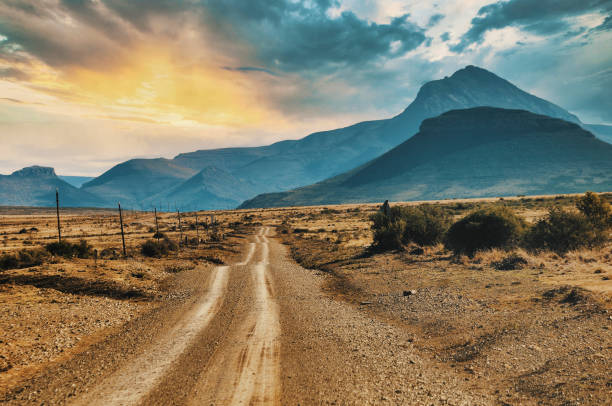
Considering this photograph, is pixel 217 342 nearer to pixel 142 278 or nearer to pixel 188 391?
pixel 188 391

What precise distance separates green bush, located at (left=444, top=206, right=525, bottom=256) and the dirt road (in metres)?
13.3

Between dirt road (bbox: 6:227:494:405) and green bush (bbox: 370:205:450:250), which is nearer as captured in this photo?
dirt road (bbox: 6:227:494:405)

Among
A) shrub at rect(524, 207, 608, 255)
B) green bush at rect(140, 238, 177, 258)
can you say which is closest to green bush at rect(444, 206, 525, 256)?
shrub at rect(524, 207, 608, 255)

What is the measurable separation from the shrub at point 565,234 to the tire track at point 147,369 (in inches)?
841

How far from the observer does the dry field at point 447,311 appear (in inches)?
301

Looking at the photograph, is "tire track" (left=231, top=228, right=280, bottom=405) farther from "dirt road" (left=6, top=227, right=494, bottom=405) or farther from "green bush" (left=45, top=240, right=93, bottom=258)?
"green bush" (left=45, top=240, right=93, bottom=258)

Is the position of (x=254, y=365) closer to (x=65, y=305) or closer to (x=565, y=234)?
(x=65, y=305)

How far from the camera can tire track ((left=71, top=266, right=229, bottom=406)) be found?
25.0 ft

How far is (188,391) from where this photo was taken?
7785 mm

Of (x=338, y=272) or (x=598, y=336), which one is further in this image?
(x=338, y=272)

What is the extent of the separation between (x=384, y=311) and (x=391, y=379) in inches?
232

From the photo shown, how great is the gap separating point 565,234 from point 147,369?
24636 mm

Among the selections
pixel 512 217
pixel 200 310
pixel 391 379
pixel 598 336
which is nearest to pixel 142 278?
pixel 200 310

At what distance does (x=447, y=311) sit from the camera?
12625mm
